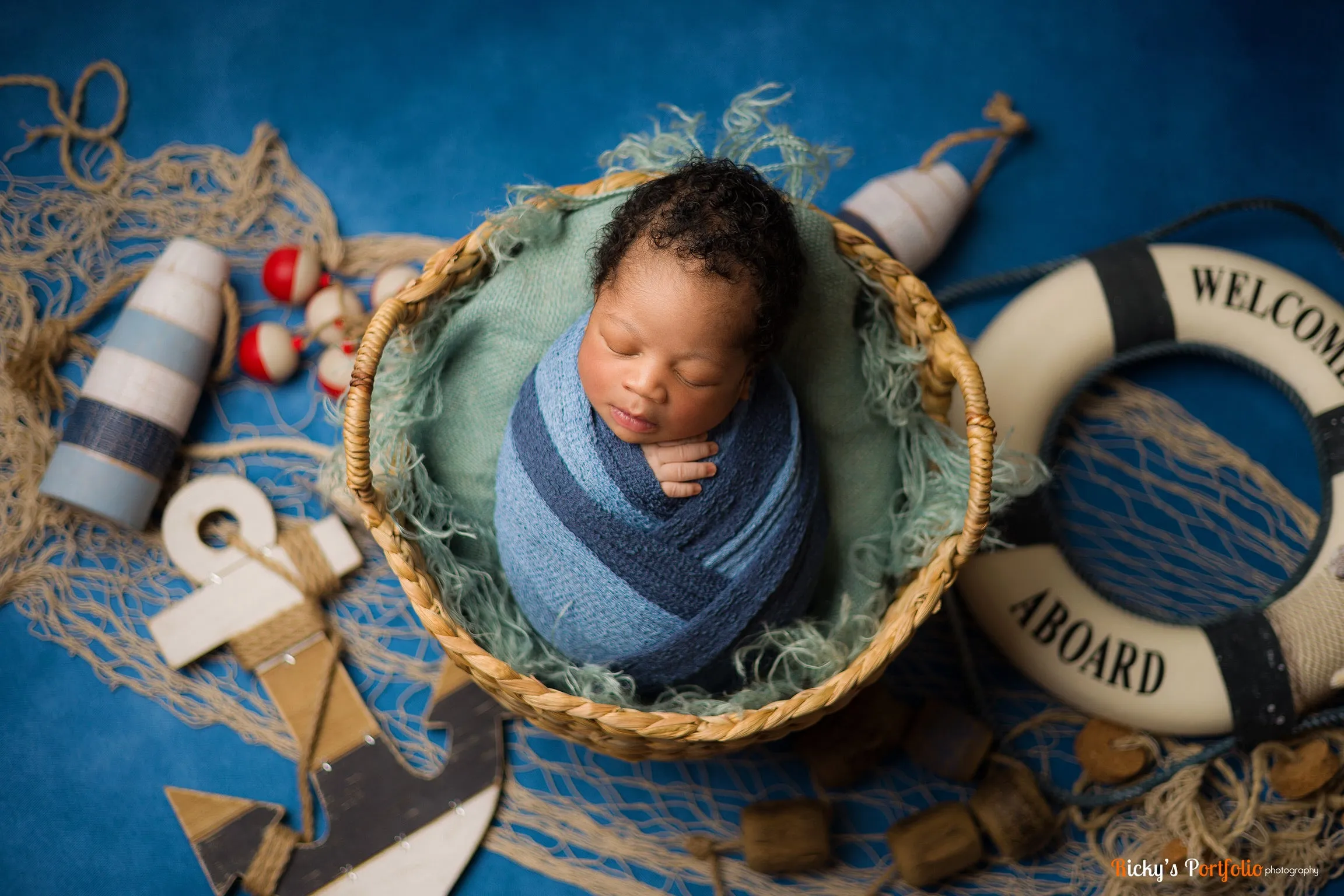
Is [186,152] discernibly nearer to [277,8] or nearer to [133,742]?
[277,8]

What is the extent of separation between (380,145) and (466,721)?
917 mm

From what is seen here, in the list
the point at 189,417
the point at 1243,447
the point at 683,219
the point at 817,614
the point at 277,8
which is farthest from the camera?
the point at 277,8

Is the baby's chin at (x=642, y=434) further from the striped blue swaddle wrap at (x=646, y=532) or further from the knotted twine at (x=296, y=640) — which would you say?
the knotted twine at (x=296, y=640)

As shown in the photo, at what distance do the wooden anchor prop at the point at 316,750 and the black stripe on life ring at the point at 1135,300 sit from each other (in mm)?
1028

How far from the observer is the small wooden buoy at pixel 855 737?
1399 millimetres

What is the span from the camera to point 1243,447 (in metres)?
1.60

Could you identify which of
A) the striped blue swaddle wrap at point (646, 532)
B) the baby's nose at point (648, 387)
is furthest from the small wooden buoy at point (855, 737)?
the baby's nose at point (648, 387)

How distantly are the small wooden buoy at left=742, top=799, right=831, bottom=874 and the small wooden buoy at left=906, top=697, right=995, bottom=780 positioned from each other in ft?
0.54

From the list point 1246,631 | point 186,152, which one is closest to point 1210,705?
point 1246,631

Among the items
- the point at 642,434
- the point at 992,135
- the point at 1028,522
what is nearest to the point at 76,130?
the point at 642,434

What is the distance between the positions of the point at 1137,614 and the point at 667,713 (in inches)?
28.7

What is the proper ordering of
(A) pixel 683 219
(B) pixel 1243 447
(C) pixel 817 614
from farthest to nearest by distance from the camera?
1. (B) pixel 1243 447
2. (C) pixel 817 614
3. (A) pixel 683 219

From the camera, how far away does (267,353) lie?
1513mm

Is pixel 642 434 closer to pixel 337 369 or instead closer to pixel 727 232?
pixel 727 232
